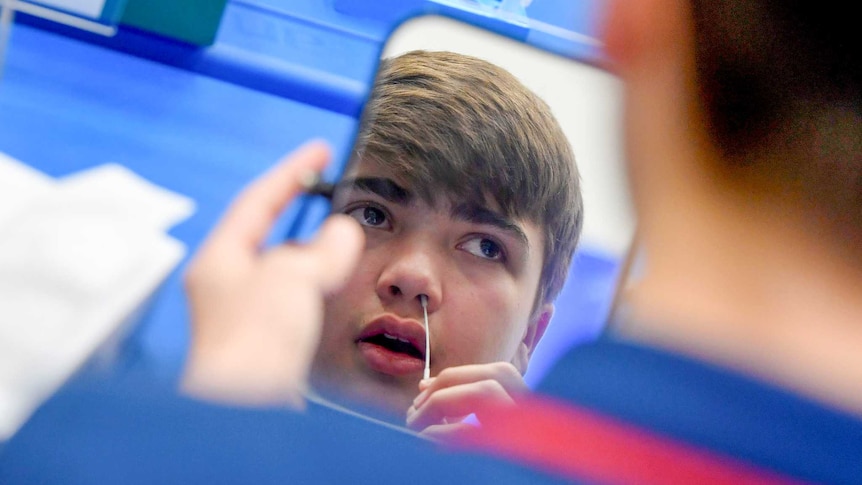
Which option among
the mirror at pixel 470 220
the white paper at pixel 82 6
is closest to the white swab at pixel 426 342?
the mirror at pixel 470 220

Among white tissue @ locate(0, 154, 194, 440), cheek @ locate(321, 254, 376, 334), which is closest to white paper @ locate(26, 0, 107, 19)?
white tissue @ locate(0, 154, 194, 440)

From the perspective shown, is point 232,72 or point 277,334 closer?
point 277,334

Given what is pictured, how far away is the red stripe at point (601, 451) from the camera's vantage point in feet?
0.61

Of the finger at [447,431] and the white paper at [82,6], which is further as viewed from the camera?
the white paper at [82,6]

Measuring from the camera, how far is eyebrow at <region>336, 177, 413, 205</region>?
0.24 m

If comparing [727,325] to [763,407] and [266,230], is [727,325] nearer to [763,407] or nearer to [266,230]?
[763,407]

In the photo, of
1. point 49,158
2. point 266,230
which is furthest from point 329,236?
point 49,158

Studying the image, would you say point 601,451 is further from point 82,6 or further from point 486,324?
point 82,6

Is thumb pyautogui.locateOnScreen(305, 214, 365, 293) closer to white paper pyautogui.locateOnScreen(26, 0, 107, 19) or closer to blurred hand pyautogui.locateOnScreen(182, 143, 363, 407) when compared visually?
blurred hand pyautogui.locateOnScreen(182, 143, 363, 407)

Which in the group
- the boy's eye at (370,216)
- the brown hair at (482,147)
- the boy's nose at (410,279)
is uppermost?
the brown hair at (482,147)

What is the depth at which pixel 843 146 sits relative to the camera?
0.21 meters

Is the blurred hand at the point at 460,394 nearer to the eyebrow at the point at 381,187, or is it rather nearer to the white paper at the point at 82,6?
the eyebrow at the point at 381,187

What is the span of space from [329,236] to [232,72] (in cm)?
15

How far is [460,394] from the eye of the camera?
0.21m
